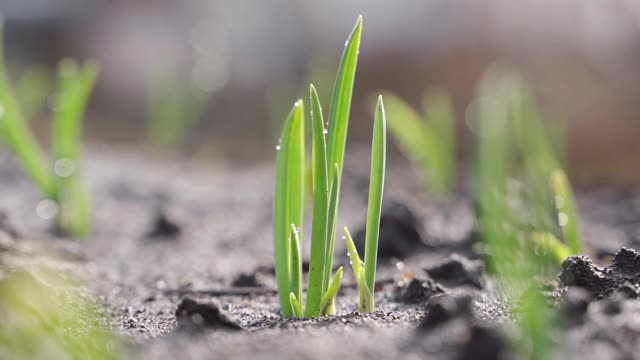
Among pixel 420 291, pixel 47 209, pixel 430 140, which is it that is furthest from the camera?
pixel 430 140

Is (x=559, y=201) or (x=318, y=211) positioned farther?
(x=559, y=201)

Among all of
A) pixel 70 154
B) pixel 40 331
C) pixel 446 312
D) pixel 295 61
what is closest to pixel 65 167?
pixel 70 154

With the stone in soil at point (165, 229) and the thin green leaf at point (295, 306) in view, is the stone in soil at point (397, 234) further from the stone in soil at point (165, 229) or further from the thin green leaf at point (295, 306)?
the thin green leaf at point (295, 306)

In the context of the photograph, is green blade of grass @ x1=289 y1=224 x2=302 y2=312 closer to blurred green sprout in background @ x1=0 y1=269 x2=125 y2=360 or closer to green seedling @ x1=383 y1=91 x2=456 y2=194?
blurred green sprout in background @ x1=0 y1=269 x2=125 y2=360

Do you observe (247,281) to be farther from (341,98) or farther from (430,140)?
(430,140)

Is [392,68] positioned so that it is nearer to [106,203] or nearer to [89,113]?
[89,113]

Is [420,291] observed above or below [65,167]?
below

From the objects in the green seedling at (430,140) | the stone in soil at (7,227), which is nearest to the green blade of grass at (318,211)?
the stone in soil at (7,227)
